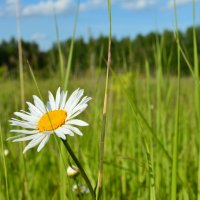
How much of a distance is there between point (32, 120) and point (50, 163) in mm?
1159

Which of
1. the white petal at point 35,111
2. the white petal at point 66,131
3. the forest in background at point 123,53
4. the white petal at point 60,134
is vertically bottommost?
the white petal at point 60,134

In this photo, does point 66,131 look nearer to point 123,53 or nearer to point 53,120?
point 53,120

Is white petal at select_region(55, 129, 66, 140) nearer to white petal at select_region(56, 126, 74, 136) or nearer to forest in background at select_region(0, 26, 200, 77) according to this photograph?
white petal at select_region(56, 126, 74, 136)

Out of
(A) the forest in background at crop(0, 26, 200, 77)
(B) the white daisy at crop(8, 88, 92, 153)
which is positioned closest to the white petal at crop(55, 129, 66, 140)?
(B) the white daisy at crop(8, 88, 92, 153)

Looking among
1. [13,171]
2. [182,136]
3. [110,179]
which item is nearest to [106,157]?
[110,179]

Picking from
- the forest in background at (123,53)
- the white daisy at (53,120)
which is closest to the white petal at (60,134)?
the white daisy at (53,120)

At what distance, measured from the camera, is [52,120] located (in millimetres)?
478

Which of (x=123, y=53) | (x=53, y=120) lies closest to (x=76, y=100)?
(x=53, y=120)

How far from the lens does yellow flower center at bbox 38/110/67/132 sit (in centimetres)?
46

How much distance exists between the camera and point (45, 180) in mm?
1405

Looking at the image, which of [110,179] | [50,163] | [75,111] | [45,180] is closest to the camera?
[75,111]

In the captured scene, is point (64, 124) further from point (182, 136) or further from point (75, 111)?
point (182, 136)

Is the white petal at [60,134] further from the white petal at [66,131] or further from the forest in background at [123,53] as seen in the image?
the forest in background at [123,53]

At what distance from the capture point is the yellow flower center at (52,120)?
46cm
